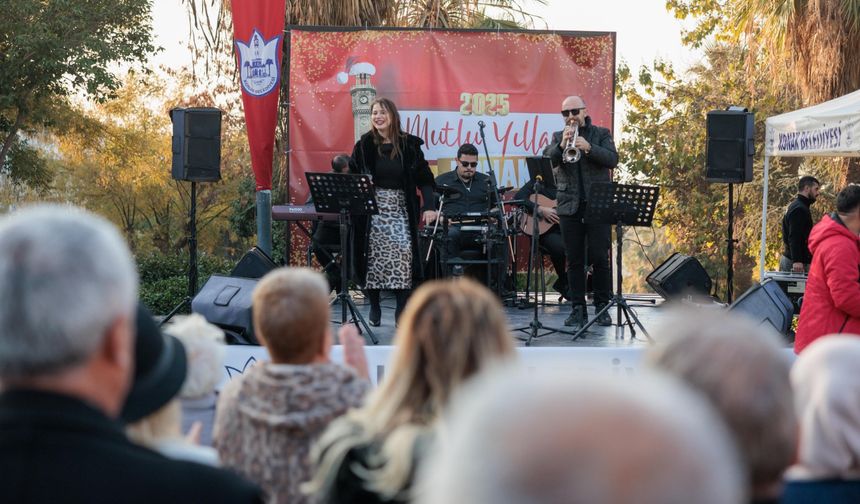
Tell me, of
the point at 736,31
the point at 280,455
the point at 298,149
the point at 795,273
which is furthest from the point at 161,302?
the point at 280,455

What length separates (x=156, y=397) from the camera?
2062mm

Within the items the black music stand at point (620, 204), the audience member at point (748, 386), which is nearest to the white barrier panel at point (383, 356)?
the black music stand at point (620, 204)

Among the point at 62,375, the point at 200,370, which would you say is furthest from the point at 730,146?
the point at 62,375

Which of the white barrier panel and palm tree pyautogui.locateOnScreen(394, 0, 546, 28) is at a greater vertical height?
palm tree pyautogui.locateOnScreen(394, 0, 546, 28)

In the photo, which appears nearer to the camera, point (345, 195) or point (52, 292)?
point (52, 292)

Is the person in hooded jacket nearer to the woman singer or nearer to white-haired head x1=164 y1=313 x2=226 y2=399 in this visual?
the woman singer

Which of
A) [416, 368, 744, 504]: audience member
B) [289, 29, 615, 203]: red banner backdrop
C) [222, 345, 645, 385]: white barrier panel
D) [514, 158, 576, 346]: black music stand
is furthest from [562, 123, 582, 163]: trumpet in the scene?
[416, 368, 744, 504]: audience member

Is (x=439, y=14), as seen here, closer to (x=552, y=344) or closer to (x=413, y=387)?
(x=552, y=344)

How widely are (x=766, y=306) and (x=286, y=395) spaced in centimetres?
554

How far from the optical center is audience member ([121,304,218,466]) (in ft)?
6.53

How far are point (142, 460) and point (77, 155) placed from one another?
26501mm

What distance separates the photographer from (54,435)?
1359mm

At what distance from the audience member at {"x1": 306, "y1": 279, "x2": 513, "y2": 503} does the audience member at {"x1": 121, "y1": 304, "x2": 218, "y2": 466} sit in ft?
0.83

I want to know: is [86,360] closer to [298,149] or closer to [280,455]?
[280,455]
